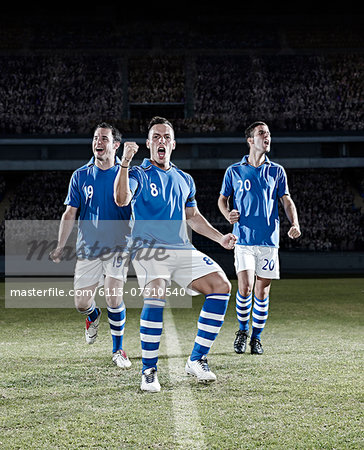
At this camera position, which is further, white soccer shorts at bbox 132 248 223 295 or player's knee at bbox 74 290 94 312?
player's knee at bbox 74 290 94 312

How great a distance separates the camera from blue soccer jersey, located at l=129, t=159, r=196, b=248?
155 inches

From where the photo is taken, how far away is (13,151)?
818 inches

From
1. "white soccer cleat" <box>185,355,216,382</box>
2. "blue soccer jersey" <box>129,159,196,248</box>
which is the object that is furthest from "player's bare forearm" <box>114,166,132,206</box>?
"white soccer cleat" <box>185,355,216,382</box>

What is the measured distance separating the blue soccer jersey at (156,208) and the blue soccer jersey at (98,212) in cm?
86

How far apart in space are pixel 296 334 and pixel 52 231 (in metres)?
14.7

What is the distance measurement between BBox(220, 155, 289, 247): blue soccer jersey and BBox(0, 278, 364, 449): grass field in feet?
3.73

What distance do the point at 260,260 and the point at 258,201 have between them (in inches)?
23.2

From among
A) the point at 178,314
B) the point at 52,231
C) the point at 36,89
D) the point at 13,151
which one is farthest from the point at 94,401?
the point at 36,89

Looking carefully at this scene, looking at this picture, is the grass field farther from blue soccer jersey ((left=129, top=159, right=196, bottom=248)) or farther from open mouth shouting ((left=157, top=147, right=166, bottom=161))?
open mouth shouting ((left=157, top=147, right=166, bottom=161))

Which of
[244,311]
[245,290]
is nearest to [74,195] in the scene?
[245,290]

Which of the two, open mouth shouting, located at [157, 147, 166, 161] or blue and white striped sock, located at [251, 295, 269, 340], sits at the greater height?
open mouth shouting, located at [157, 147, 166, 161]

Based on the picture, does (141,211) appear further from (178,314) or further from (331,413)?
(178,314)

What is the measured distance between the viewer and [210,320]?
3.96 metres

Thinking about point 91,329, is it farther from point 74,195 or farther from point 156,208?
point 156,208
